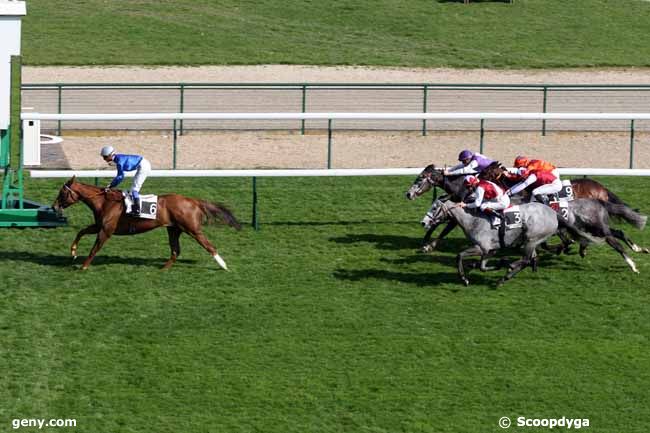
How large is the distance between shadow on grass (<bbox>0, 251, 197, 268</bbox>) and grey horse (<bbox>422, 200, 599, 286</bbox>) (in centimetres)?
263

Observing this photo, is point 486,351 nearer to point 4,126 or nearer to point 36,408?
point 36,408

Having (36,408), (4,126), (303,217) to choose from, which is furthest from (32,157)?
(36,408)

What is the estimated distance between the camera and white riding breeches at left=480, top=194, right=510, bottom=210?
1350 centimetres

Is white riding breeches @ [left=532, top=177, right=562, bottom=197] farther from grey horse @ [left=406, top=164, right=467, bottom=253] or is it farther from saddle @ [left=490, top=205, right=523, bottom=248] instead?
grey horse @ [left=406, top=164, right=467, bottom=253]

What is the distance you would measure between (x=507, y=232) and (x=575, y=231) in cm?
79

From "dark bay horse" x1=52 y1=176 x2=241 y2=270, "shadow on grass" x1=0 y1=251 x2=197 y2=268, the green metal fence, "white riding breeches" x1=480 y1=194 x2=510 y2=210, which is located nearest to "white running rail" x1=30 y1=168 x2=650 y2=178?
"dark bay horse" x1=52 y1=176 x2=241 y2=270

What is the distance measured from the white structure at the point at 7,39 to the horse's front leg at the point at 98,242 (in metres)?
1.83

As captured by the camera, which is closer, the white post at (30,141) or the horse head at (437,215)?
the horse head at (437,215)

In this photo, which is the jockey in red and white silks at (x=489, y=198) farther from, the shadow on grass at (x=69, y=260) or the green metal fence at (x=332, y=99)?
the green metal fence at (x=332, y=99)

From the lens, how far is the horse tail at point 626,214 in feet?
46.9

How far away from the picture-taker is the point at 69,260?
1402 cm

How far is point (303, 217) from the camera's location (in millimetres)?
15867

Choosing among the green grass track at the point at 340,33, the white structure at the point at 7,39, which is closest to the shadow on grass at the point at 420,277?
the white structure at the point at 7,39

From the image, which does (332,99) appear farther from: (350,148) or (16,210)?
(16,210)
